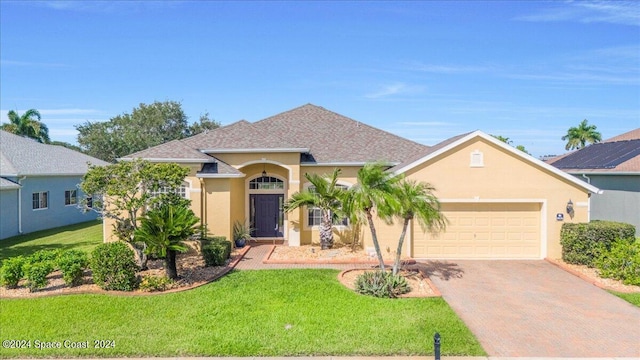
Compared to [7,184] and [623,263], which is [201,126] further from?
[623,263]

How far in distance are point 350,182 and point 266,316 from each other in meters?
9.82

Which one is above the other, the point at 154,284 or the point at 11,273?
the point at 11,273

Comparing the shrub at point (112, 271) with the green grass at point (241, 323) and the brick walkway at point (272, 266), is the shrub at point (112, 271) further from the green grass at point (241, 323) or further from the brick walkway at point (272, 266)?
the brick walkway at point (272, 266)

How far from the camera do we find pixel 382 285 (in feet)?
34.4

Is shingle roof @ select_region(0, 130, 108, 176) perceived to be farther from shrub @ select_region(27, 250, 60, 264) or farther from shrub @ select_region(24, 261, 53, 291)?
shrub @ select_region(24, 261, 53, 291)

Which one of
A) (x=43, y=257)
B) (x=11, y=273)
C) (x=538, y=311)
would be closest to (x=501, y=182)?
(x=538, y=311)

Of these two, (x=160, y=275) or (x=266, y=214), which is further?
(x=266, y=214)

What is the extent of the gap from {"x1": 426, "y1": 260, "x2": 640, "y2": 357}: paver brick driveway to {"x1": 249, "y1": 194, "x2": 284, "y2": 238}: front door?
821cm

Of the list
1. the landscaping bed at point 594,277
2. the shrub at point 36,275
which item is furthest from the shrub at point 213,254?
the landscaping bed at point 594,277

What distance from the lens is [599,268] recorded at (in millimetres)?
12625

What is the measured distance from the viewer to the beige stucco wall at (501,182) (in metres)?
14.4

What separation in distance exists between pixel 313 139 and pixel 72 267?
40.6 feet

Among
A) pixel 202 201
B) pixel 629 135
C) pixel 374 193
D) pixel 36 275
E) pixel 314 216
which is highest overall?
pixel 629 135

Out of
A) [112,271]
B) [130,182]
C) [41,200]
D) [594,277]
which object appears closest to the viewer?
[112,271]
